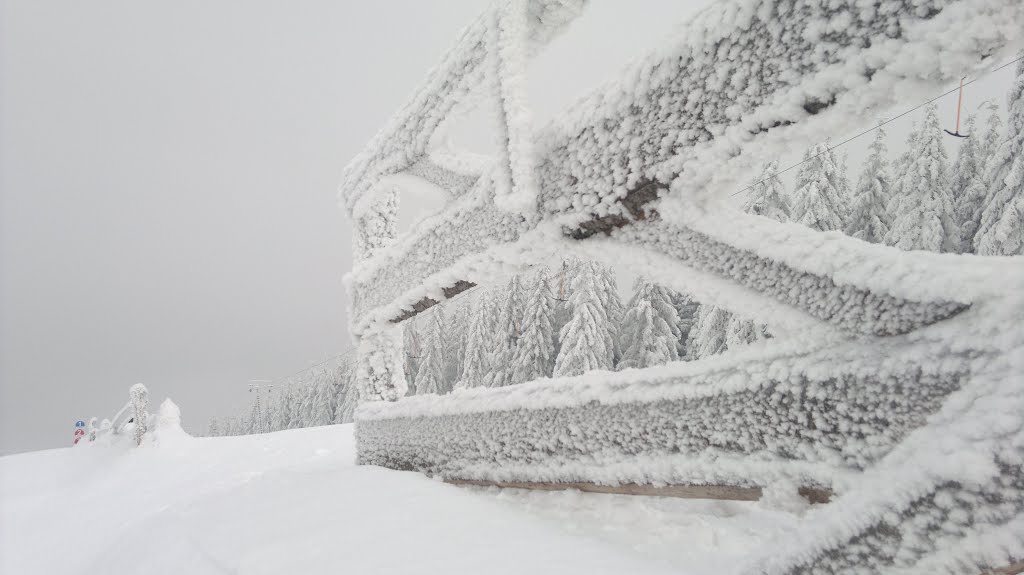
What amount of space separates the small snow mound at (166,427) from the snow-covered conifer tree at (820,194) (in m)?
11.4

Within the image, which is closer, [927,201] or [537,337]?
[927,201]

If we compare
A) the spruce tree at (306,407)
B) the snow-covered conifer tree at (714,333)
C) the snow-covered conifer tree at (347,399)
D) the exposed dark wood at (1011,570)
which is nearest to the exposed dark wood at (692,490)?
the exposed dark wood at (1011,570)

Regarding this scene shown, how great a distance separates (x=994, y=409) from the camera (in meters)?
0.62

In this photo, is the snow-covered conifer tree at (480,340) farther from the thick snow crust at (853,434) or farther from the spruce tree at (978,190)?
the thick snow crust at (853,434)

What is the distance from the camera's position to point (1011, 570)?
58 cm

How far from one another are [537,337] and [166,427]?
326 inches

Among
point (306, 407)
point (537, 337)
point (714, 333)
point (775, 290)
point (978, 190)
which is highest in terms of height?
point (978, 190)

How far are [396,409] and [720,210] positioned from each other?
1.83 metres

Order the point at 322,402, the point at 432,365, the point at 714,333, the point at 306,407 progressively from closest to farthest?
the point at 714,333 < the point at 432,365 < the point at 322,402 < the point at 306,407

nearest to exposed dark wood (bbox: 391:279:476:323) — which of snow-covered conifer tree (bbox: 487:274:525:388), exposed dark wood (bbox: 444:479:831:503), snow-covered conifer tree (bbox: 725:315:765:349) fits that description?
exposed dark wood (bbox: 444:479:831:503)

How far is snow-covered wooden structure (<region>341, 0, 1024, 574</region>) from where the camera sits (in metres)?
0.66

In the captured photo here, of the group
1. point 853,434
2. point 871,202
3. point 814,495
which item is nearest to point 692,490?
point 814,495

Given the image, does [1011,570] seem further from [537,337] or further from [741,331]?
[537,337]

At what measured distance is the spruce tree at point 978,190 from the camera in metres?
9.55
